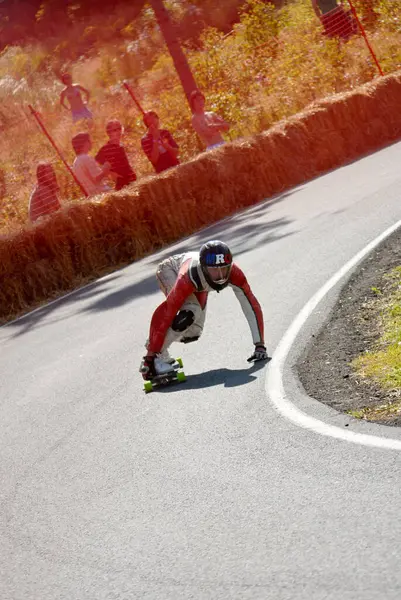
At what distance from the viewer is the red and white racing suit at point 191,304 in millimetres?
9789

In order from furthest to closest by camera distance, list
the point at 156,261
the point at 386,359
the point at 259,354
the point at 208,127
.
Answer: the point at 208,127 → the point at 156,261 → the point at 259,354 → the point at 386,359

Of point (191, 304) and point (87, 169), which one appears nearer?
point (191, 304)

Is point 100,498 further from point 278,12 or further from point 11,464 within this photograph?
point 278,12

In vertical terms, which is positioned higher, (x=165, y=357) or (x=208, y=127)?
(x=208, y=127)

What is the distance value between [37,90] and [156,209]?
25.5m

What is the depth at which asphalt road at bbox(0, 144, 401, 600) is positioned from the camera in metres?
5.43

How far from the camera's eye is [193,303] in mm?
10086

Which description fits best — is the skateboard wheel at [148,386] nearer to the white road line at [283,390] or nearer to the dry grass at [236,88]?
the white road line at [283,390]

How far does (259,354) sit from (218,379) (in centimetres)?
43

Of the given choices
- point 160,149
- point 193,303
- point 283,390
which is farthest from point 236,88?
point 283,390

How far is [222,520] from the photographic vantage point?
627cm

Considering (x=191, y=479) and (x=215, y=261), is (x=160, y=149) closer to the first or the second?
(x=215, y=261)

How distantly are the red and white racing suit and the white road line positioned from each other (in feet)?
1.41

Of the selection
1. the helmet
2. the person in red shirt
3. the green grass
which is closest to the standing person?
the green grass
